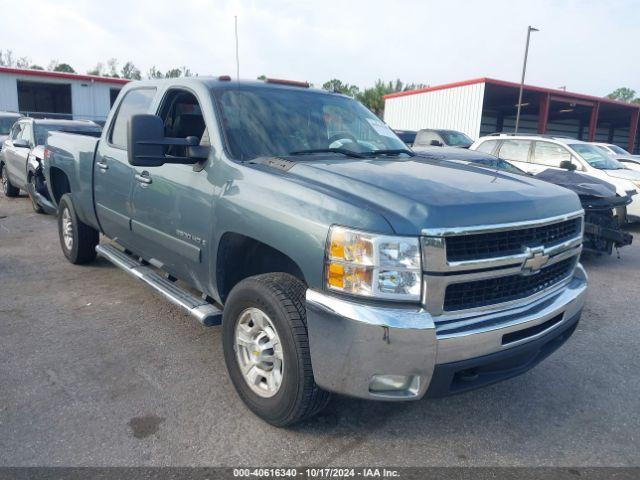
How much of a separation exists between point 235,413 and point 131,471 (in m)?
0.69

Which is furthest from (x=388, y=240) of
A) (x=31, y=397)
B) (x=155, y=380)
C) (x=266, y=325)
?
(x=31, y=397)

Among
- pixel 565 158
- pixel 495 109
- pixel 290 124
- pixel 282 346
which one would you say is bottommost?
pixel 282 346

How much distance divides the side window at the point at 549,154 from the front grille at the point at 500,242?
7772 mm

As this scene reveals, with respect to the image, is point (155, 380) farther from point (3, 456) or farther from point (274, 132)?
point (274, 132)

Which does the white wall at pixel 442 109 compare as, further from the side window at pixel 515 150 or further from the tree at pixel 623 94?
the tree at pixel 623 94

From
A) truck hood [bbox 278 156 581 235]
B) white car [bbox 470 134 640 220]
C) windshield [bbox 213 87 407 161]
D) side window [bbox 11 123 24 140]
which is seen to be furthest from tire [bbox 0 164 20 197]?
white car [bbox 470 134 640 220]

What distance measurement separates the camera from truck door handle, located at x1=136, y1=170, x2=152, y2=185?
390 cm

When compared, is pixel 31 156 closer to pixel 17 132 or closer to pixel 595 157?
pixel 17 132

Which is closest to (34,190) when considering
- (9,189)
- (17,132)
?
(17,132)

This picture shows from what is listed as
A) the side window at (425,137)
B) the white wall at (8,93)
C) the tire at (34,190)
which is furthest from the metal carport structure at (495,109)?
the tire at (34,190)

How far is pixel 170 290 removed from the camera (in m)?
3.74

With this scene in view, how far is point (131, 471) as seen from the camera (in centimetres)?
252

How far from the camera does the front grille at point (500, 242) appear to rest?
2.42 metres

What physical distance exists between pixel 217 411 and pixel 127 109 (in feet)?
9.71
